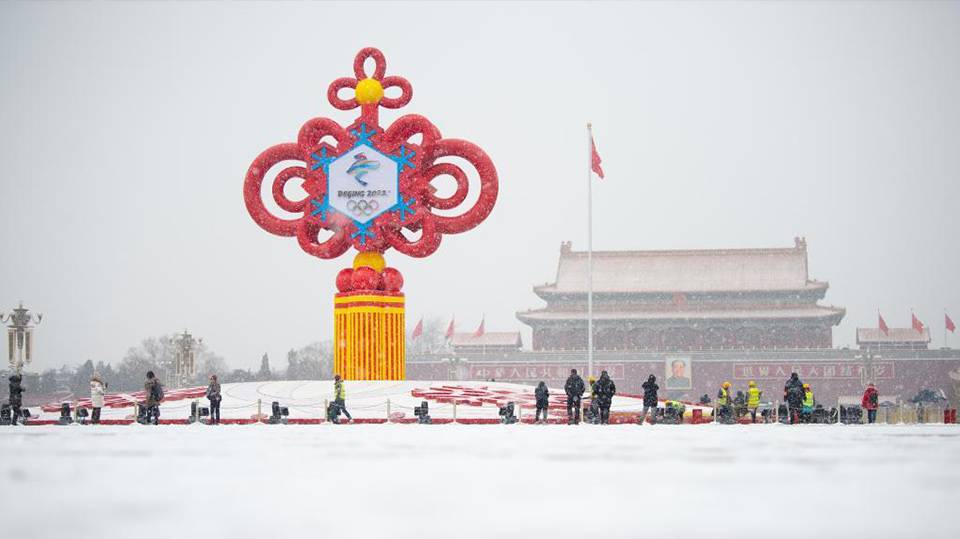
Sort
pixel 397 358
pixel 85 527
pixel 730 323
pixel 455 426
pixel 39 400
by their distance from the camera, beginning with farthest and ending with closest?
1. pixel 730 323
2. pixel 39 400
3. pixel 397 358
4. pixel 455 426
5. pixel 85 527

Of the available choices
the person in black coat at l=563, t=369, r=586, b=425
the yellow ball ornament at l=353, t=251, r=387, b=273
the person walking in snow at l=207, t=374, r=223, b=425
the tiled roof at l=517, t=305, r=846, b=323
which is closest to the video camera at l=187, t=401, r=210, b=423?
the person walking in snow at l=207, t=374, r=223, b=425

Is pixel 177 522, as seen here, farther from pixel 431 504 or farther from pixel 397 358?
pixel 397 358

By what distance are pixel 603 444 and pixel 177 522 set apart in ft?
25.3

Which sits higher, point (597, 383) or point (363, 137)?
point (363, 137)

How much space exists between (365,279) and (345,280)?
63cm

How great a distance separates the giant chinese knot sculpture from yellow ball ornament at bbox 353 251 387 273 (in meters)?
0.02

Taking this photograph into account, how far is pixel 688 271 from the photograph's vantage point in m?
59.5

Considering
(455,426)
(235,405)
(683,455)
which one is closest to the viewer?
(683,455)

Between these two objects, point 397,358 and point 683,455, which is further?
point 397,358

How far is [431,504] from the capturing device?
8.34 meters

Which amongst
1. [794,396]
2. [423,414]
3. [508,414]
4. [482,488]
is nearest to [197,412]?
[423,414]

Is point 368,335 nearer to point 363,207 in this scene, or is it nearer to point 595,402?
point 363,207

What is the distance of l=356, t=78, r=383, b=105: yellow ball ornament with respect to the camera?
2756 cm

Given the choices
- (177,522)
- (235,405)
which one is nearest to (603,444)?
(177,522)
